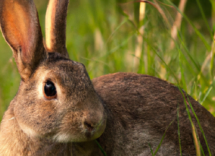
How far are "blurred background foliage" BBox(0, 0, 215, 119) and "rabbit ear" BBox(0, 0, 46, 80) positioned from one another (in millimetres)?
533

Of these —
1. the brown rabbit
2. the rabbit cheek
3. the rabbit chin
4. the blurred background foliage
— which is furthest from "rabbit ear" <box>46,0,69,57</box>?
the rabbit chin

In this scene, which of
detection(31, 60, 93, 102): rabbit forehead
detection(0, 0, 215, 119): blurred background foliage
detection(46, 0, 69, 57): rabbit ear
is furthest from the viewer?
detection(0, 0, 215, 119): blurred background foliage

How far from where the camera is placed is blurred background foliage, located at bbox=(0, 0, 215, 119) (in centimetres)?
462

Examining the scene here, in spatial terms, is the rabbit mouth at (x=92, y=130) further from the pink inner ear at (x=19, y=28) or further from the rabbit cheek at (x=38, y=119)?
the pink inner ear at (x=19, y=28)

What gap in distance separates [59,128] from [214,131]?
1.77 metres

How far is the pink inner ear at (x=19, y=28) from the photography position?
3818 mm

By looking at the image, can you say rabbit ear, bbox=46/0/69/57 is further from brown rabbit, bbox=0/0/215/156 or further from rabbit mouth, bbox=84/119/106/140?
rabbit mouth, bbox=84/119/106/140

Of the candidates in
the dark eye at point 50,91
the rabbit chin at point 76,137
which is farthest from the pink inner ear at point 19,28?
the rabbit chin at point 76,137

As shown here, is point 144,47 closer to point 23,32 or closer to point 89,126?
point 23,32

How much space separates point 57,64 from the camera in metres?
3.69

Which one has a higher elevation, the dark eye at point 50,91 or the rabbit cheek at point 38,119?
the dark eye at point 50,91

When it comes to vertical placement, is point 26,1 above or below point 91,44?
above

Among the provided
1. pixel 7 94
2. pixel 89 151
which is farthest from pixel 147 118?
pixel 7 94

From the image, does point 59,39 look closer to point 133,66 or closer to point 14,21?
point 14,21
